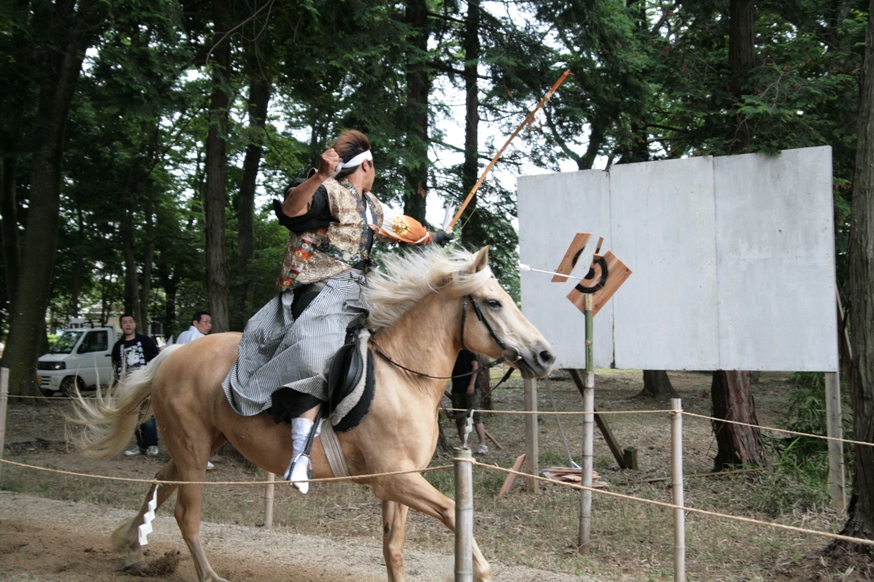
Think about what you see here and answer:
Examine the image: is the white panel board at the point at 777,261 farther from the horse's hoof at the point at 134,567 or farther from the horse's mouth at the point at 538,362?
the horse's hoof at the point at 134,567

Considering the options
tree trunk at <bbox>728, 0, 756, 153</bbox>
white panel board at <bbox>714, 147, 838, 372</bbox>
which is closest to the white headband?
white panel board at <bbox>714, 147, 838, 372</bbox>

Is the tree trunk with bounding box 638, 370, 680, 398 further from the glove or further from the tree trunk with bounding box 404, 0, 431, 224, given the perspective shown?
the glove

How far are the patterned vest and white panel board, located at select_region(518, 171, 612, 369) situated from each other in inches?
125

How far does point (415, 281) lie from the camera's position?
4.09 m

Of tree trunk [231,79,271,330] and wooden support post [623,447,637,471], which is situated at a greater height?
tree trunk [231,79,271,330]

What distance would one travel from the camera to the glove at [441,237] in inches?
178

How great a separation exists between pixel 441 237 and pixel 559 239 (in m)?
2.93

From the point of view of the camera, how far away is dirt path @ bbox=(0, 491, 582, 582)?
493 centimetres

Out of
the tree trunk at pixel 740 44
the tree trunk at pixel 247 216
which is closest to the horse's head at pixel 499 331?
the tree trunk at pixel 740 44

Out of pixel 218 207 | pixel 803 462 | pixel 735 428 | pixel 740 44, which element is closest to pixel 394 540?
pixel 803 462

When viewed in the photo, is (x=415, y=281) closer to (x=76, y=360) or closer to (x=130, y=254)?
(x=130, y=254)

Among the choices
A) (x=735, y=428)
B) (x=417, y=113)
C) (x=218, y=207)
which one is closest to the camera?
(x=735, y=428)

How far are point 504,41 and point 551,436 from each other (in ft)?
21.3

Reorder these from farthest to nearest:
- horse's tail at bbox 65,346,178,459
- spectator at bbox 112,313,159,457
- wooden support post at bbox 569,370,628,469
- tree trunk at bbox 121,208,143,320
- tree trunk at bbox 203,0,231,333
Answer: tree trunk at bbox 121,208,143,320
tree trunk at bbox 203,0,231,333
spectator at bbox 112,313,159,457
wooden support post at bbox 569,370,628,469
horse's tail at bbox 65,346,178,459
